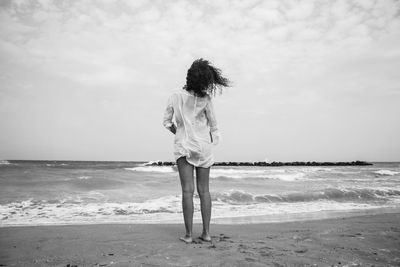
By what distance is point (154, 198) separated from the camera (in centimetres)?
820

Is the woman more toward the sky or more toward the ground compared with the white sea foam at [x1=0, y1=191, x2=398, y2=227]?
more toward the sky

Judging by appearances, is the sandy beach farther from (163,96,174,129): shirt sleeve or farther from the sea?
the sea

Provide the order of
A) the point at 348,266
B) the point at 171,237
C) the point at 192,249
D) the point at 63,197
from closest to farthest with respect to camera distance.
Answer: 1. the point at 348,266
2. the point at 192,249
3. the point at 171,237
4. the point at 63,197

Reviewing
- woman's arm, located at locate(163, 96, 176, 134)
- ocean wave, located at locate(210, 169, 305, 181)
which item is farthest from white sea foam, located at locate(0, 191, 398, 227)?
ocean wave, located at locate(210, 169, 305, 181)

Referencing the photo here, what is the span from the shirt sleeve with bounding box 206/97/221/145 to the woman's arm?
0.39m

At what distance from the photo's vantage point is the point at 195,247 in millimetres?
2957

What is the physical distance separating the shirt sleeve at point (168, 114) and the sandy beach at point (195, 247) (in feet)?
4.04

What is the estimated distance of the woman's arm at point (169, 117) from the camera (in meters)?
3.29

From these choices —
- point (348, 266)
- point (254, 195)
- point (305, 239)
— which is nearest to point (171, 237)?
point (305, 239)

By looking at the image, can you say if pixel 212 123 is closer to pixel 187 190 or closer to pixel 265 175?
pixel 187 190

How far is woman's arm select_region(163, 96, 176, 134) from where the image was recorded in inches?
129

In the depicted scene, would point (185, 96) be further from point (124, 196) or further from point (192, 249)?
point (124, 196)

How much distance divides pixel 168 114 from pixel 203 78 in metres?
0.54

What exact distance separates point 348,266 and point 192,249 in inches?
52.4
